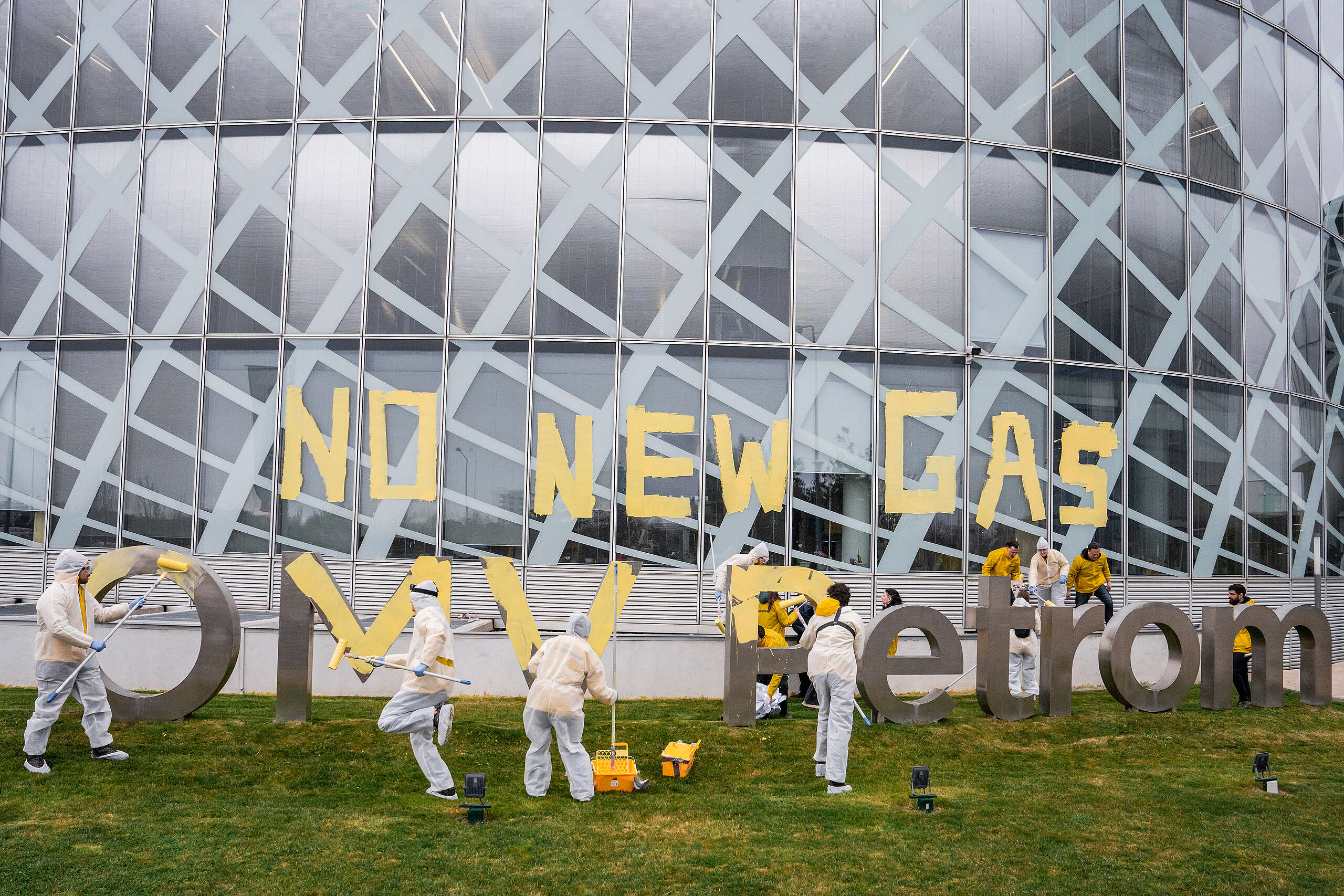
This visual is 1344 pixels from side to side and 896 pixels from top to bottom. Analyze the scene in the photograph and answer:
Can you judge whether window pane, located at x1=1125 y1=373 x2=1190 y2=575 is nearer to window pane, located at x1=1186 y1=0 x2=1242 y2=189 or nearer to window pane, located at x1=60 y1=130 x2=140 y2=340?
window pane, located at x1=1186 y1=0 x2=1242 y2=189

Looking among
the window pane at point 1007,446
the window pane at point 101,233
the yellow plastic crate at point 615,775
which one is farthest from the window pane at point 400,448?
the window pane at point 1007,446

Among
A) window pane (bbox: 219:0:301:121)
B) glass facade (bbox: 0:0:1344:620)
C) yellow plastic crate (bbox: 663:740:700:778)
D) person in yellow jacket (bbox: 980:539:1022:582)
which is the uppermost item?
window pane (bbox: 219:0:301:121)

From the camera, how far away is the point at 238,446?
1914 cm

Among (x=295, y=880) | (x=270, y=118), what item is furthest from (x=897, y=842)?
(x=270, y=118)

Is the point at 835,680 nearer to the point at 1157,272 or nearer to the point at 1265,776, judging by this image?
the point at 1265,776

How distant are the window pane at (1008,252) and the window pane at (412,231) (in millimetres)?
10495

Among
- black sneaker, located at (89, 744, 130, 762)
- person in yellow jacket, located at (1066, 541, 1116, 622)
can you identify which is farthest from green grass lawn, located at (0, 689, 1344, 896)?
person in yellow jacket, located at (1066, 541, 1116, 622)

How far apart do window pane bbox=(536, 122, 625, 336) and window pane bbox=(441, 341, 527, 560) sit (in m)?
1.16

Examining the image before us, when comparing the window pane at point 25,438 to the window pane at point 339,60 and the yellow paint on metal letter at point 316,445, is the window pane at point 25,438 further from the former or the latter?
the window pane at point 339,60

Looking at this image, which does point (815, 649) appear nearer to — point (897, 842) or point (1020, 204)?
point (897, 842)

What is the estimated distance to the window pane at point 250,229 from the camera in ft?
63.3

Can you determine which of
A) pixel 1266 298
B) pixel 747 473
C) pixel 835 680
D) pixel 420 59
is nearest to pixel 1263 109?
pixel 1266 298

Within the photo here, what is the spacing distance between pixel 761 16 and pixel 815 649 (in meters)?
14.1

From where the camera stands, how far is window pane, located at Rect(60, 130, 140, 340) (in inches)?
773
